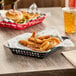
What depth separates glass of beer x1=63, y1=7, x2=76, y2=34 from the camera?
220cm

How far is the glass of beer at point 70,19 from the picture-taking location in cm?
220

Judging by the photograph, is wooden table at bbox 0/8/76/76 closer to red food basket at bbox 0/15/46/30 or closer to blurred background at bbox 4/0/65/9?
red food basket at bbox 0/15/46/30

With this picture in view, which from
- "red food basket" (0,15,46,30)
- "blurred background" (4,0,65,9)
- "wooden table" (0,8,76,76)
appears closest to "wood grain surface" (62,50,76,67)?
"wooden table" (0,8,76,76)

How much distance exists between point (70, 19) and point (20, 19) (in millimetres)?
391

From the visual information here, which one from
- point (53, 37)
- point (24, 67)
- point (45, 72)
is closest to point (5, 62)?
point (24, 67)

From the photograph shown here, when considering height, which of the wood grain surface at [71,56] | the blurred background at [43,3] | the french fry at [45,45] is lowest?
the wood grain surface at [71,56]

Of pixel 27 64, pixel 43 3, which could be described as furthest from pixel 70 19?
pixel 43 3

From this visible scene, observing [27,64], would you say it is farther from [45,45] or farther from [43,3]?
[43,3]

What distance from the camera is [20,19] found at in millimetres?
2418

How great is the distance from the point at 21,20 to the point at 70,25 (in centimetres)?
38

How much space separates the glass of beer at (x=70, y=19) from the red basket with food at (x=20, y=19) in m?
0.30

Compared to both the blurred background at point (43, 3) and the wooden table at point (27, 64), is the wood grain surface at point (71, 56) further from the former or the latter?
the blurred background at point (43, 3)

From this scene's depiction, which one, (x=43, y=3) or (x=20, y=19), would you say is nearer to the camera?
(x=20, y=19)

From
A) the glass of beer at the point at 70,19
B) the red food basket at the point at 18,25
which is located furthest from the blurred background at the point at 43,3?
the glass of beer at the point at 70,19
